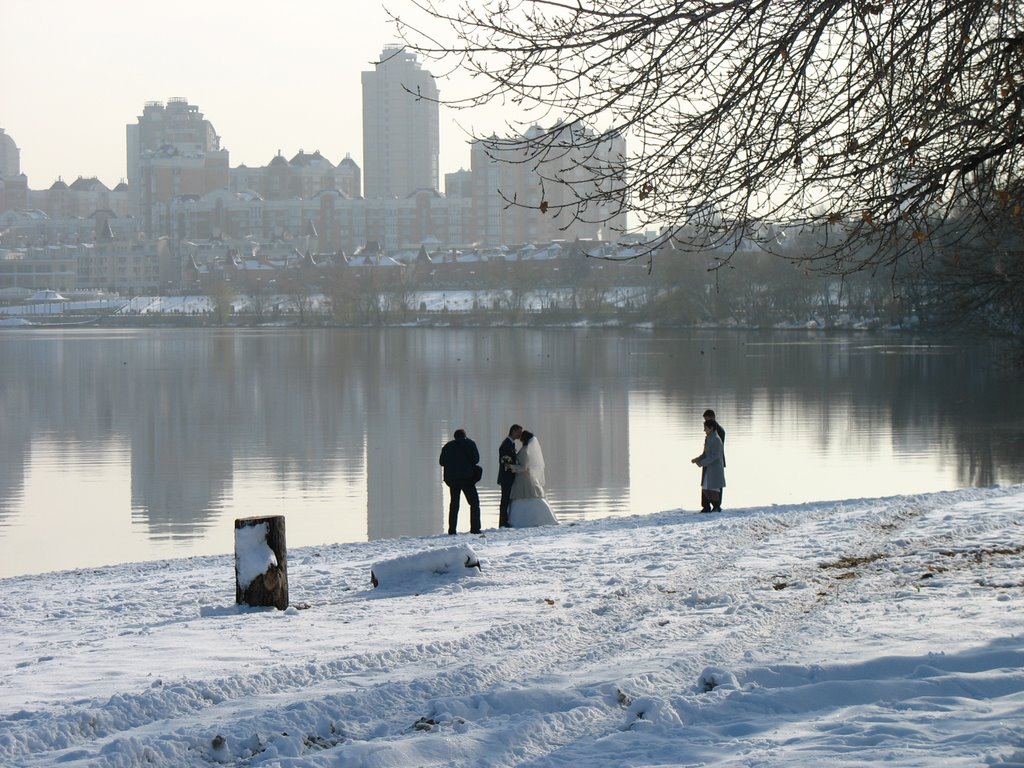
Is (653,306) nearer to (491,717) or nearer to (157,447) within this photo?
(157,447)

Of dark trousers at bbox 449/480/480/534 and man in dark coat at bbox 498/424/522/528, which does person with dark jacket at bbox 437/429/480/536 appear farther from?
man in dark coat at bbox 498/424/522/528

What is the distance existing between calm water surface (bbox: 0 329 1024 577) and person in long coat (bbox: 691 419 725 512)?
4.26 metres

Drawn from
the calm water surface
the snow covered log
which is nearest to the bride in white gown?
the calm water surface

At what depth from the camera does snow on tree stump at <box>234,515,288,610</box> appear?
36.9 ft

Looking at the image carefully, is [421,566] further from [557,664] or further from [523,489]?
[523,489]

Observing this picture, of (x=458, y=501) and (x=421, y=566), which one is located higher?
(x=421, y=566)

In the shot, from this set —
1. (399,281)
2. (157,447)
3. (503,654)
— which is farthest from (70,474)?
(399,281)

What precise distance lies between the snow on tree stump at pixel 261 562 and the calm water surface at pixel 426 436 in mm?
10010

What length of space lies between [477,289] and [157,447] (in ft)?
460

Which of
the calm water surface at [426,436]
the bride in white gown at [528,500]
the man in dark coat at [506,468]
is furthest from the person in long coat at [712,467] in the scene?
the calm water surface at [426,436]

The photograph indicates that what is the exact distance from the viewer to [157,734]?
23.1ft

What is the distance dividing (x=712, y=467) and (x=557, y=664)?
10888mm

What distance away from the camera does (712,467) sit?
1911 centimetres

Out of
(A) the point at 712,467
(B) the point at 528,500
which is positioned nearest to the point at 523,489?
(B) the point at 528,500
